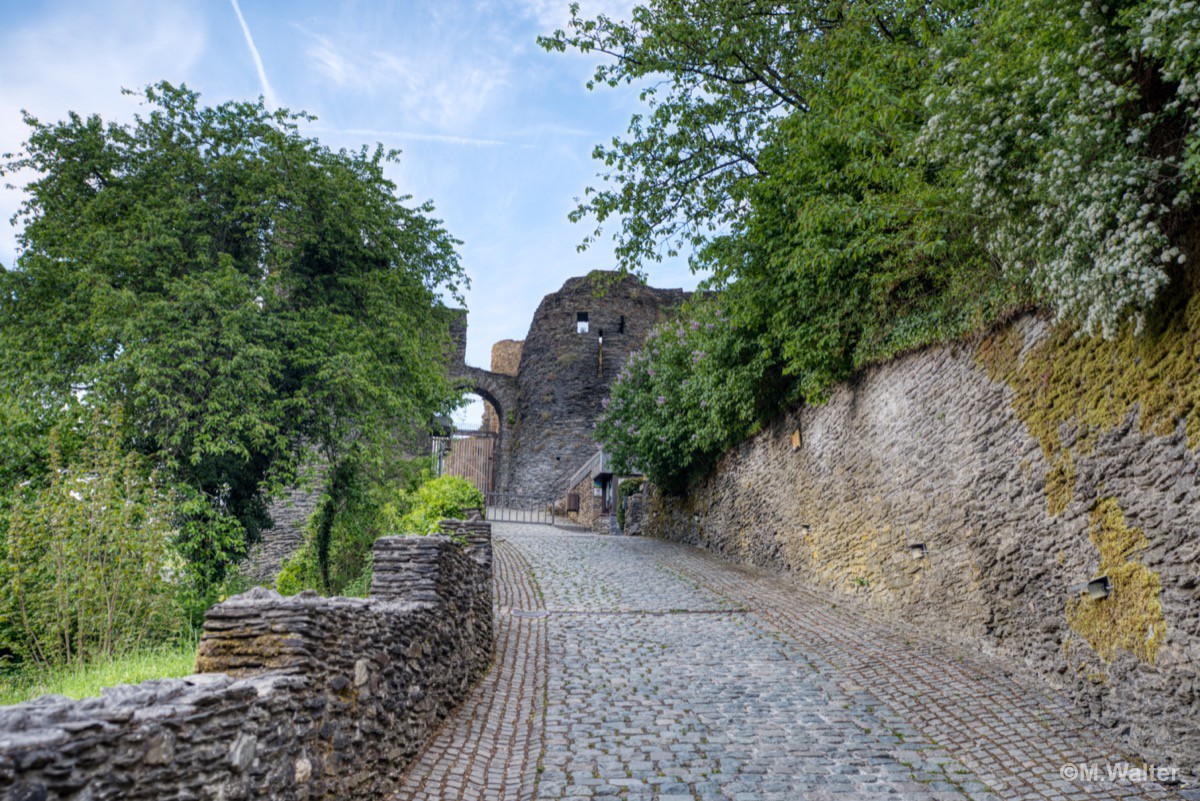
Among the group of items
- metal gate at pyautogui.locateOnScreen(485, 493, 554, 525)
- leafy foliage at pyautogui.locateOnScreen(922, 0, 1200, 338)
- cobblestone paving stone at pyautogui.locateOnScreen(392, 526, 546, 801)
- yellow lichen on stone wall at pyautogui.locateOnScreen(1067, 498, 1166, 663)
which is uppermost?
→ leafy foliage at pyautogui.locateOnScreen(922, 0, 1200, 338)

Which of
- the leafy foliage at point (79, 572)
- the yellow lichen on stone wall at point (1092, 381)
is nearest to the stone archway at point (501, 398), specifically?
the leafy foliage at point (79, 572)

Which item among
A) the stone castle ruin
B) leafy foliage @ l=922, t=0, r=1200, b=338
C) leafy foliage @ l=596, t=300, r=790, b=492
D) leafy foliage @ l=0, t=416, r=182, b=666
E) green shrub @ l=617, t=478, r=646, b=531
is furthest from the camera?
the stone castle ruin

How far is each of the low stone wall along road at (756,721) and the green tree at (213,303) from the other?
4888 millimetres

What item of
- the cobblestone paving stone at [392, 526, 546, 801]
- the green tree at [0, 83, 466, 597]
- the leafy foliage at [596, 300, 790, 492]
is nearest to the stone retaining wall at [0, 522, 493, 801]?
the cobblestone paving stone at [392, 526, 546, 801]

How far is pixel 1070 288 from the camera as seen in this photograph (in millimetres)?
4891

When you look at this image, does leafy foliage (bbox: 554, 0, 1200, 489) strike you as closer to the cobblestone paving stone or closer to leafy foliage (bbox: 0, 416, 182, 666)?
the cobblestone paving stone

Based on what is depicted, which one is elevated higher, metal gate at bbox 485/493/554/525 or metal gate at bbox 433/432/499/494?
metal gate at bbox 433/432/499/494

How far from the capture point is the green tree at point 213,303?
34.4ft

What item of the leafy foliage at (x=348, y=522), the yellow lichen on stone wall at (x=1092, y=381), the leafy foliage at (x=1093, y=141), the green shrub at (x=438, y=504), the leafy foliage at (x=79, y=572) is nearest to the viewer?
the leafy foliage at (x=1093, y=141)

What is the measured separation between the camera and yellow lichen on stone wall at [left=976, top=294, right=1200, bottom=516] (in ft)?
Answer: 14.9

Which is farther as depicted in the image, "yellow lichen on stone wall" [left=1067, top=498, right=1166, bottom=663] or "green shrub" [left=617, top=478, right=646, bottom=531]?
"green shrub" [left=617, top=478, right=646, bottom=531]

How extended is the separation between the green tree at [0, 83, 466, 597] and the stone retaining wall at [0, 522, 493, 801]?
6.02m

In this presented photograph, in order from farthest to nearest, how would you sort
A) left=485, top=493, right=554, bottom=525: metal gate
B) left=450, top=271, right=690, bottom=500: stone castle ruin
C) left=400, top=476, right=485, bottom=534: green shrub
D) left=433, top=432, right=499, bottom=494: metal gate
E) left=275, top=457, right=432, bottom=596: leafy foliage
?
left=433, top=432, right=499, bottom=494: metal gate → left=450, top=271, right=690, bottom=500: stone castle ruin → left=485, top=493, right=554, bottom=525: metal gate → left=275, top=457, right=432, bottom=596: leafy foliage → left=400, top=476, right=485, bottom=534: green shrub

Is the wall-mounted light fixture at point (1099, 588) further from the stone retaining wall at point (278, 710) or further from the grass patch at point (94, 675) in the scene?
the grass patch at point (94, 675)
